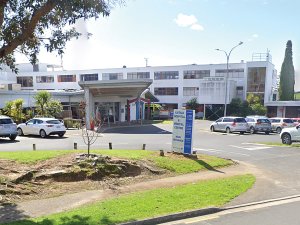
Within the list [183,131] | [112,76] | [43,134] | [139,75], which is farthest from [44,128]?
[112,76]

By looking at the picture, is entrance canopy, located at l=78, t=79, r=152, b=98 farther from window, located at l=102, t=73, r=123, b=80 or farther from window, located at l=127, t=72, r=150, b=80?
window, located at l=102, t=73, r=123, b=80

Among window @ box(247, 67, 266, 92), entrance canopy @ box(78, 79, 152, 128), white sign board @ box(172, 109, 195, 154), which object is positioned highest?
window @ box(247, 67, 266, 92)

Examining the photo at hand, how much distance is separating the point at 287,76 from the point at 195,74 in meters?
16.8

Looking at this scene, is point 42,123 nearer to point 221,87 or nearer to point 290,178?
point 290,178

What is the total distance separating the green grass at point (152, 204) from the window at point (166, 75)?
6039 cm

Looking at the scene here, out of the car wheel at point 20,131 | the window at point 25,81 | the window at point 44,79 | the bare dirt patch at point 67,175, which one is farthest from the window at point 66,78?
the bare dirt patch at point 67,175

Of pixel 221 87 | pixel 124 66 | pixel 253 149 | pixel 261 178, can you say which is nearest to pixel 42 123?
pixel 253 149

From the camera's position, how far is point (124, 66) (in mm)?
78875

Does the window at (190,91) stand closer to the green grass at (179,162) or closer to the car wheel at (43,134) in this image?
the car wheel at (43,134)

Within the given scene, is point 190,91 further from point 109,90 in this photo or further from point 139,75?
point 109,90

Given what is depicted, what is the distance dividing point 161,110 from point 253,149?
47476mm

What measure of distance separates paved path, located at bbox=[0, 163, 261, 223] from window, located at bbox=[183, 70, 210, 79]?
56.1 metres

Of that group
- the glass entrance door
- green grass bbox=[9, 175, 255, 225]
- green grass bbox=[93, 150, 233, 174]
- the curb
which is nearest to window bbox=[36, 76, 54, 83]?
the glass entrance door

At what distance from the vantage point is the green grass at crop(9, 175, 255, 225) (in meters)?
7.36
